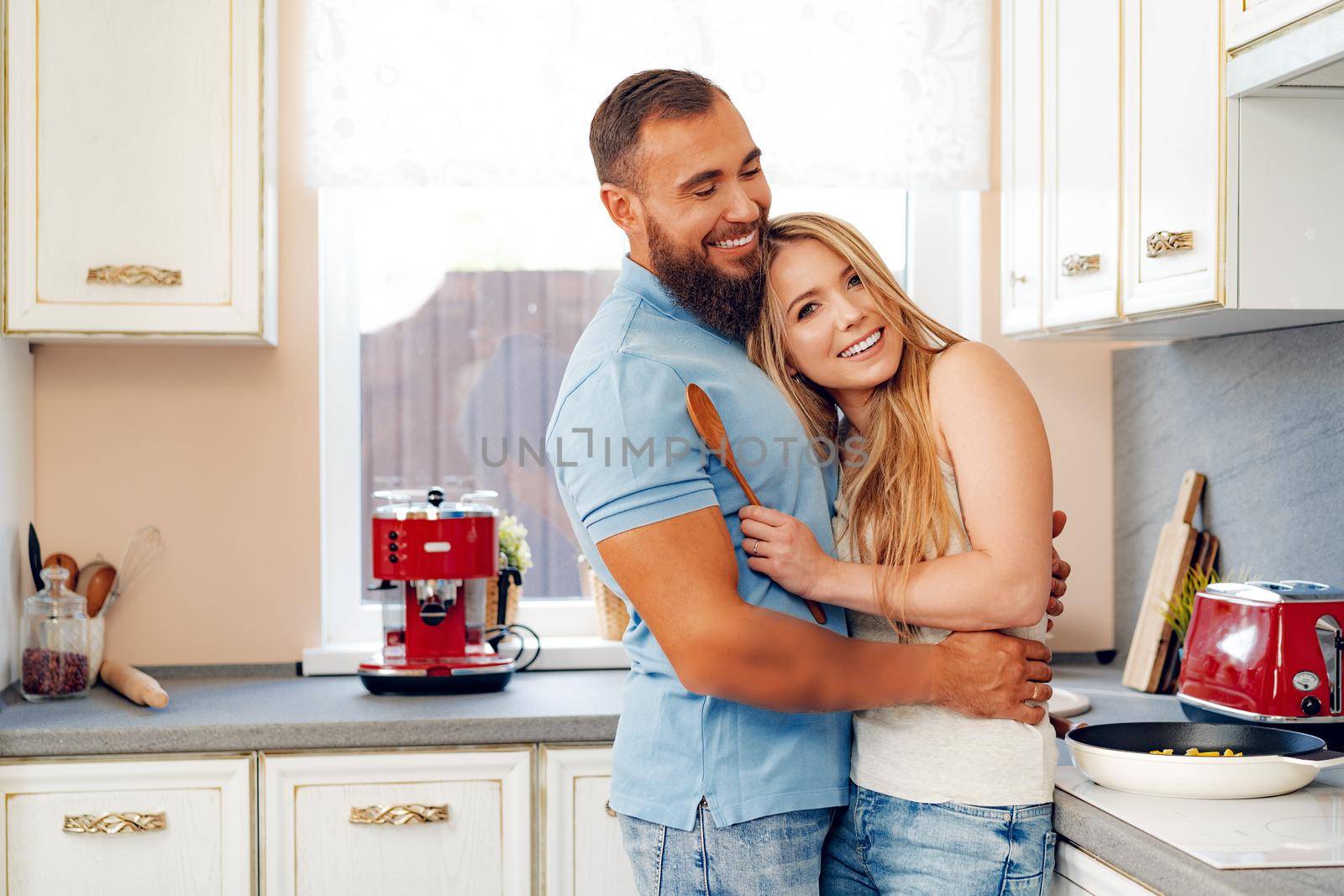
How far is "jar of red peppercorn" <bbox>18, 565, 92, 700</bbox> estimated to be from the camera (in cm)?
221

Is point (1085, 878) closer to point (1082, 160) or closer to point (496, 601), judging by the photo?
point (1082, 160)

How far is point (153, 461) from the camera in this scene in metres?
2.50

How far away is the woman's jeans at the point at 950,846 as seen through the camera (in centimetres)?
135

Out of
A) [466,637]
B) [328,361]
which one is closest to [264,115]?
[328,361]

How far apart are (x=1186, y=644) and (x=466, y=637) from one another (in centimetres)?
129

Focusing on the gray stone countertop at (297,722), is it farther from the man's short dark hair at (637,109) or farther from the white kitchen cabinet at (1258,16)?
the white kitchen cabinet at (1258,16)

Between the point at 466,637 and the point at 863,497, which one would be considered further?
the point at 466,637

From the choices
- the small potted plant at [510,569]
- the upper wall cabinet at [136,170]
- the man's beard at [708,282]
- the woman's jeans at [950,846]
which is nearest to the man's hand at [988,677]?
the woman's jeans at [950,846]

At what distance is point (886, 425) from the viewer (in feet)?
4.71

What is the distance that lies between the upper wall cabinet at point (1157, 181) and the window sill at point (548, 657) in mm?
1038

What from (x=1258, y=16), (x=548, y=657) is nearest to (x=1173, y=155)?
(x=1258, y=16)

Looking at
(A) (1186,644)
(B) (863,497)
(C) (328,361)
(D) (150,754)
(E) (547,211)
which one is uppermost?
(E) (547,211)

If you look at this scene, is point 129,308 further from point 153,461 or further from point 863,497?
point 863,497

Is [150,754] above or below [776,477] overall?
below
